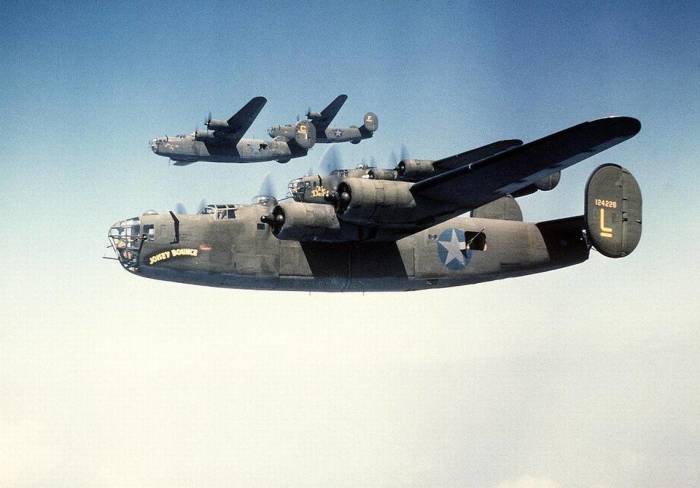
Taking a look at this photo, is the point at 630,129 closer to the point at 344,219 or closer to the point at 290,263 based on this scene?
the point at 344,219

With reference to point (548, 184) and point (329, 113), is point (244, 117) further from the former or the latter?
point (548, 184)

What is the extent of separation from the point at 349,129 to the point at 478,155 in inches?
1184

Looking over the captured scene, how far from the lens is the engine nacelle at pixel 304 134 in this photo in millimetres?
40125

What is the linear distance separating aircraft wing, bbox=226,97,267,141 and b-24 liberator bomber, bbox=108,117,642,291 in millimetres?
19483

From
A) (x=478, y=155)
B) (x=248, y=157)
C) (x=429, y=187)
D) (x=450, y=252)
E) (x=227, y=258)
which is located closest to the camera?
(x=429, y=187)

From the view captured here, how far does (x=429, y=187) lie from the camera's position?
566 inches

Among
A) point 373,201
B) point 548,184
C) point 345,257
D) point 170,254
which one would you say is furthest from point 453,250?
point 170,254

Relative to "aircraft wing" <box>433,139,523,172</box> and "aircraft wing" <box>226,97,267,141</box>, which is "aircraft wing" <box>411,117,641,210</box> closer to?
"aircraft wing" <box>433,139,523,172</box>

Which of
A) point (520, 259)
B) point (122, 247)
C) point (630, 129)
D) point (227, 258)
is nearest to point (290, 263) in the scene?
point (227, 258)

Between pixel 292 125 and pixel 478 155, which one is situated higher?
pixel 292 125

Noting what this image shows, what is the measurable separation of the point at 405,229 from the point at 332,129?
3314 centimetres

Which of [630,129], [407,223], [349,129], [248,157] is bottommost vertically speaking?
[407,223]

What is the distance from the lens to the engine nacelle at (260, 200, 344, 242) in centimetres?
1476

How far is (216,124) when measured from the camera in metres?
37.0
